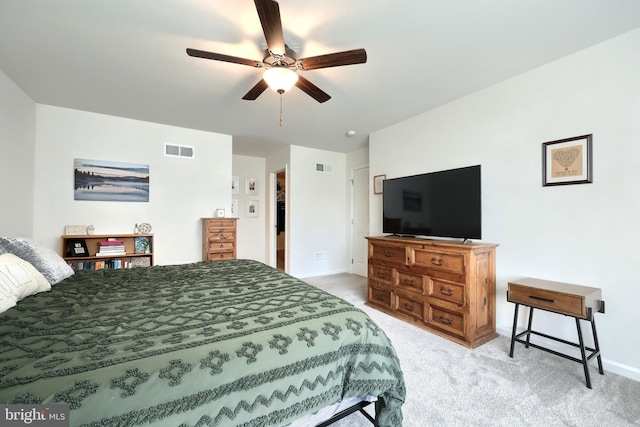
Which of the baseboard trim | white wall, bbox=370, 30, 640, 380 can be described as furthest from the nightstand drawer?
the baseboard trim

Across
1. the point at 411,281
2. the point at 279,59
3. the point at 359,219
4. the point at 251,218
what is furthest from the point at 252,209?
the point at 279,59

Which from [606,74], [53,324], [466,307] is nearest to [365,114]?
[606,74]

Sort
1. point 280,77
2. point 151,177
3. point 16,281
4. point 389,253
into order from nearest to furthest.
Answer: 1. point 16,281
2. point 280,77
3. point 389,253
4. point 151,177

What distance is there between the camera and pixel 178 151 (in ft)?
13.5

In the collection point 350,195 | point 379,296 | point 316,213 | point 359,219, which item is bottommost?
point 379,296

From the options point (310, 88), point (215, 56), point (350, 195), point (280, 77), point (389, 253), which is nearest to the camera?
point (215, 56)

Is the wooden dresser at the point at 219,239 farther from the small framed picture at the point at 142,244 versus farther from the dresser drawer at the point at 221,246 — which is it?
the small framed picture at the point at 142,244

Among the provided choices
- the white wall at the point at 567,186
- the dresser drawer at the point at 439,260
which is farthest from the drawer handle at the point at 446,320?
the white wall at the point at 567,186

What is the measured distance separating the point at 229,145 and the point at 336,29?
3.04 meters

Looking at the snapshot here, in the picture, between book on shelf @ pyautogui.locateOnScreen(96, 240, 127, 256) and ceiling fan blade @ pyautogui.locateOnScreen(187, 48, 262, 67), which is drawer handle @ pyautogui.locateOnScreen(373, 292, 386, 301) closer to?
ceiling fan blade @ pyautogui.locateOnScreen(187, 48, 262, 67)

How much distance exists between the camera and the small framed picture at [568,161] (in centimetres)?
222

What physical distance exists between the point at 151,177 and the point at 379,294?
12.1 feet

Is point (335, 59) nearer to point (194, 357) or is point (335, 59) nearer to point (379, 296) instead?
point (194, 357)

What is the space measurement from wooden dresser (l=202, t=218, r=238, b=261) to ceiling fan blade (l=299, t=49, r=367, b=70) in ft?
9.27
